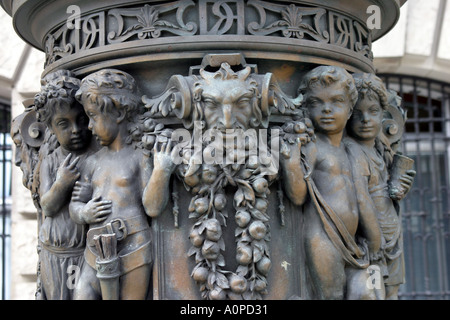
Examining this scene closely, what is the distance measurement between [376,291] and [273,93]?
787 mm

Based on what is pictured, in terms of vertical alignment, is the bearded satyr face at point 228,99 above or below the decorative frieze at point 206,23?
below

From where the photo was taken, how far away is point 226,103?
7.09 ft

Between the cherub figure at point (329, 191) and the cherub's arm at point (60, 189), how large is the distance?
733 mm

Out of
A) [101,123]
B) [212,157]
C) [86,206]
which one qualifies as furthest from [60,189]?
[212,157]

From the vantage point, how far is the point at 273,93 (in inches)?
89.0

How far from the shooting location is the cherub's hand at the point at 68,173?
2367mm

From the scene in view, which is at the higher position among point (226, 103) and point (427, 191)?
point (427, 191)

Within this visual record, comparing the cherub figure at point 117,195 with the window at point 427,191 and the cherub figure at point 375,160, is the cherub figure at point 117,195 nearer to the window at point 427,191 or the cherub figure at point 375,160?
the cherub figure at point 375,160

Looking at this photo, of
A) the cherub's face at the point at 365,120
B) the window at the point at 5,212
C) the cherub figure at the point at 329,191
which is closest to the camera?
the cherub figure at the point at 329,191

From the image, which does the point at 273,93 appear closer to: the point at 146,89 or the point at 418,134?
the point at 146,89

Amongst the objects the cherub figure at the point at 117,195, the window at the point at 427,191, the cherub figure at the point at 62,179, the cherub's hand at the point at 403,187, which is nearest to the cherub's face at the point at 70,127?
the cherub figure at the point at 62,179

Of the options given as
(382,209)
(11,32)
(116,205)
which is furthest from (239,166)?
(11,32)

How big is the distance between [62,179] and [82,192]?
0.31 ft

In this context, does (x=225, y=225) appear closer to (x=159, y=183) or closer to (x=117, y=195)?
(x=159, y=183)
